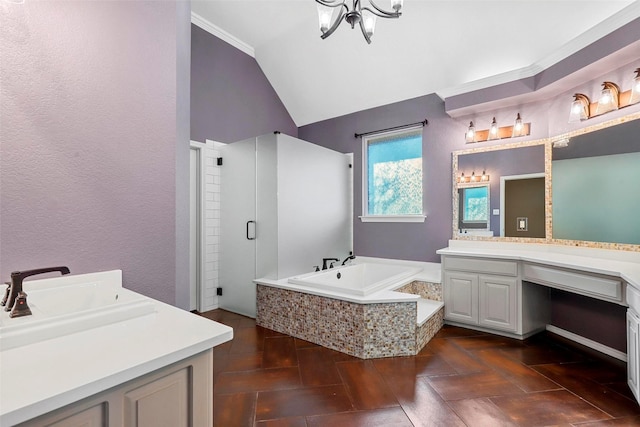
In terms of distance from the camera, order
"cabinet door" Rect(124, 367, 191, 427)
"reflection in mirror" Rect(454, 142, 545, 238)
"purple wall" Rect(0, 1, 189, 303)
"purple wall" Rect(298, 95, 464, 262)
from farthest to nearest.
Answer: "purple wall" Rect(298, 95, 464, 262), "reflection in mirror" Rect(454, 142, 545, 238), "purple wall" Rect(0, 1, 189, 303), "cabinet door" Rect(124, 367, 191, 427)

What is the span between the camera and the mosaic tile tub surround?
96.3 inches

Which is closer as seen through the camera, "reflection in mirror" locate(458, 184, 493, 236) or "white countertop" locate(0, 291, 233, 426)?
"white countertop" locate(0, 291, 233, 426)

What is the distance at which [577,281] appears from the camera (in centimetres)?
234

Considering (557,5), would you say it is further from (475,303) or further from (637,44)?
(475,303)

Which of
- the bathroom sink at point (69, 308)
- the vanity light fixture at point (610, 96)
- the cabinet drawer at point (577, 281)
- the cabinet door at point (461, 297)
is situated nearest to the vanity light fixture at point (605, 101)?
the vanity light fixture at point (610, 96)

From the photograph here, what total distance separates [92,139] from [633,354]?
3.21 m

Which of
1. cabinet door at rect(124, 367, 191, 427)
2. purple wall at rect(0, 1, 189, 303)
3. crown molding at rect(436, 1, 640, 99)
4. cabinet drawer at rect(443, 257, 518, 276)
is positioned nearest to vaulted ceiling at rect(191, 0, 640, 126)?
crown molding at rect(436, 1, 640, 99)

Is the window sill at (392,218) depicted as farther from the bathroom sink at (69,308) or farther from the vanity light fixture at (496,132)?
the bathroom sink at (69,308)

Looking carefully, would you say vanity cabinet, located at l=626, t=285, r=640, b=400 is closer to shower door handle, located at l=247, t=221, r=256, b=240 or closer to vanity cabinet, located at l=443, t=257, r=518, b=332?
vanity cabinet, located at l=443, t=257, r=518, b=332

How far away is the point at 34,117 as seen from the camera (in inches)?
47.9

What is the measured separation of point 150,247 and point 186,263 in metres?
0.26

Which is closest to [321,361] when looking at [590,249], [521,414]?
[521,414]

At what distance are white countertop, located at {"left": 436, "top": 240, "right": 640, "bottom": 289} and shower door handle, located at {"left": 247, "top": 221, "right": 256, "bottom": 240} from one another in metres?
2.05

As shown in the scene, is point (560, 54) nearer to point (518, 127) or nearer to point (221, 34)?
point (518, 127)
